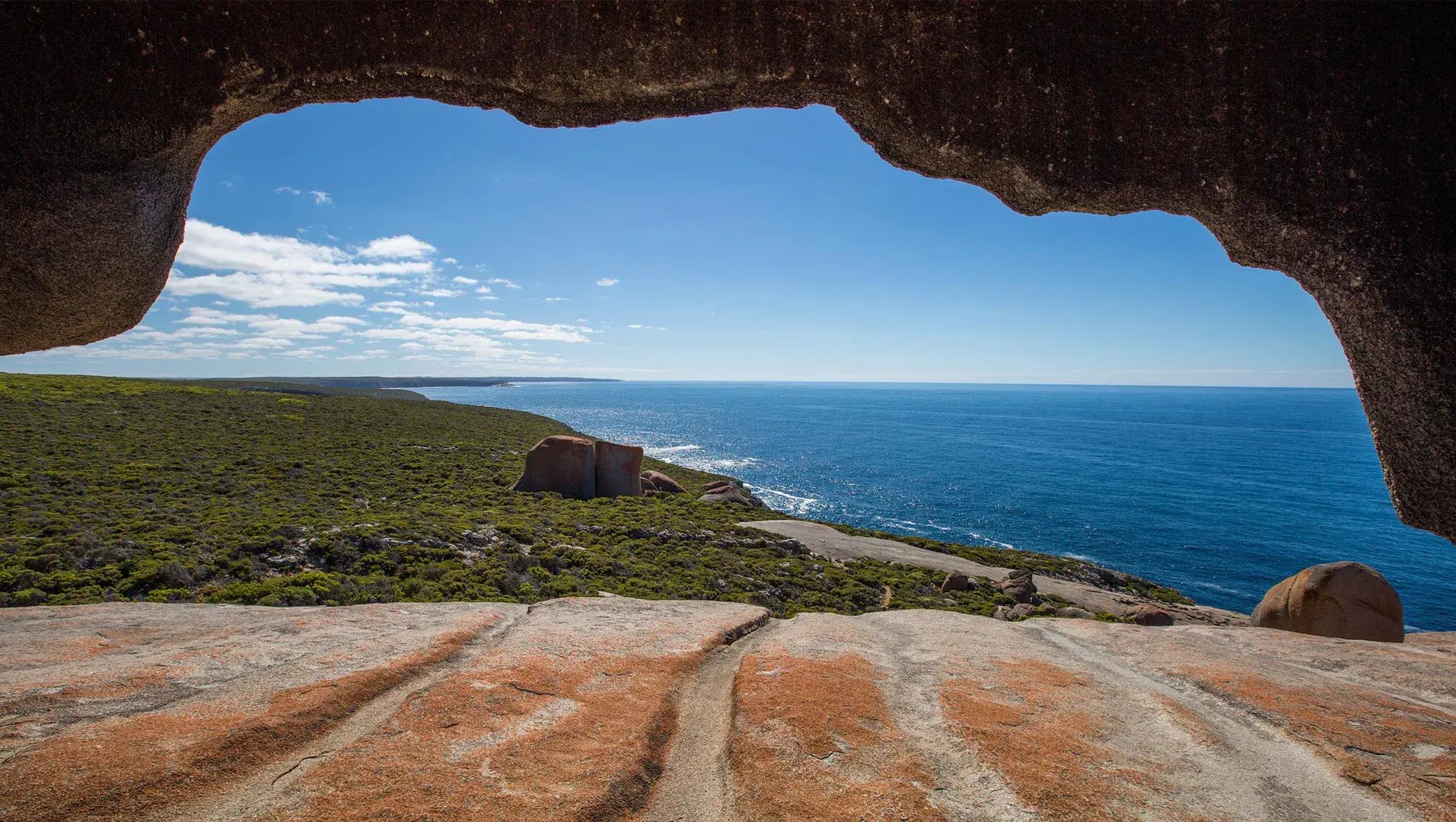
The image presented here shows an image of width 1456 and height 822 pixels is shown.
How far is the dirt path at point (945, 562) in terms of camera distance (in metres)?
17.0

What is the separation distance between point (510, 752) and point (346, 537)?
48.1 ft

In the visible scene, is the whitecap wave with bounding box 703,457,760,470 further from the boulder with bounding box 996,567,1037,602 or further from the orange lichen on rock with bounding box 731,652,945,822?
the orange lichen on rock with bounding box 731,652,945,822

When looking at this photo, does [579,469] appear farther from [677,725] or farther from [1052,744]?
[1052,744]

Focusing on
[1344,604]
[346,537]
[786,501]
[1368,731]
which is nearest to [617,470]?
[346,537]

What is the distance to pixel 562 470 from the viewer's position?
24.9m

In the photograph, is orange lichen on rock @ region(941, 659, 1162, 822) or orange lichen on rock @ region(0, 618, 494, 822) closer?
orange lichen on rock @ region(0, 618, 494, 822)

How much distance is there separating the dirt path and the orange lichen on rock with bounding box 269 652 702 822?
52.7 ft

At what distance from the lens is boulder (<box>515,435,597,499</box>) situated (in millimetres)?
24781

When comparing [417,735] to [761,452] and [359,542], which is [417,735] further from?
[761,452]

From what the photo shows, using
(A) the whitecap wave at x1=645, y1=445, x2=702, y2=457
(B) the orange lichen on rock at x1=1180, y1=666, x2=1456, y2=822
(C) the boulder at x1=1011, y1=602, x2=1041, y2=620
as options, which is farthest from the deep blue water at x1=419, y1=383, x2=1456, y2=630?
(B) the orange lichen on rock at x1=1180, y1=666, x2=1456, y2=822

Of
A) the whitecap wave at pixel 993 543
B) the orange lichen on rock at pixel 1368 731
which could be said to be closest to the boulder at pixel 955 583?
the orange lichen on rock at pixel 1368 731

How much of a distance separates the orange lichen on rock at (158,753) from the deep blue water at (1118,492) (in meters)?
34.7

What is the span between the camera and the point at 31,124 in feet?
11.9

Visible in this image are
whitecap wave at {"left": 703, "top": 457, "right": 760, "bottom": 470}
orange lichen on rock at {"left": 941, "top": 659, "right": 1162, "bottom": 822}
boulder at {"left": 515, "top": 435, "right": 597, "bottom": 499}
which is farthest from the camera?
whitecap wave at {"left": 703, "top": 457, "right": 760, "bottom": 470}
